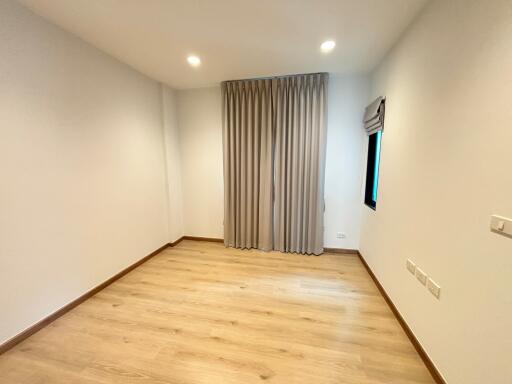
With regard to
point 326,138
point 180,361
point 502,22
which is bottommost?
point 180,361

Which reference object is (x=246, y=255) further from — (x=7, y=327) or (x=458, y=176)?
(x=458, y=176)

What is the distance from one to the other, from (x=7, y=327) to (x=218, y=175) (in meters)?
2.64

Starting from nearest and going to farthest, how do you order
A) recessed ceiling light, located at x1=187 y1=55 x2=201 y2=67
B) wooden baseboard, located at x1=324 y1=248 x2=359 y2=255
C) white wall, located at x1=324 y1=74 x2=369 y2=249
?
recessed ceiling light, located at x1=187 y1=55 x2=201 y2=67 < white wall, located at x1=324 y1=74 x2=369 y2=249 < wooden baseboard, located at x1=324 y1=248 x2=359 y2=255

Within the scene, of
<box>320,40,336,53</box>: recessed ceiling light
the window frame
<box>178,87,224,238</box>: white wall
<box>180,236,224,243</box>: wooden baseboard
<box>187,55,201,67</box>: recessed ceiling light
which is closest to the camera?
<box>320,40,336,53</box>: recessed ceiling light

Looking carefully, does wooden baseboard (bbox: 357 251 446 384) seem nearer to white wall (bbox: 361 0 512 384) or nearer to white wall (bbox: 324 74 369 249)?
white wall (bbox: 361 0 512 384)

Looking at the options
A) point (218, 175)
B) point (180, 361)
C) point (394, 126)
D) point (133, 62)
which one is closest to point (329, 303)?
point (180, 361)

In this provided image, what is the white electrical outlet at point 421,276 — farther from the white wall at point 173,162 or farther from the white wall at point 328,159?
the white wall at point 173,162

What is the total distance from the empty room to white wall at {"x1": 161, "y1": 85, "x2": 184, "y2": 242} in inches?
2.5

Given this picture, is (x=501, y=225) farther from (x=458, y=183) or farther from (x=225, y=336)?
(x=225, y=336)

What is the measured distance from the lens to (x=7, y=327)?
1.58 meters

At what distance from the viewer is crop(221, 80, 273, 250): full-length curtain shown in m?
3.09

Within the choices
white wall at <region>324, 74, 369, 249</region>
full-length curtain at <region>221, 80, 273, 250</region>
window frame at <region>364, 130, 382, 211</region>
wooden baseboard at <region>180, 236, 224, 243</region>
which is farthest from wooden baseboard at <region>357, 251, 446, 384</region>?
wooden baseboard at <region>180, 236, 224, 243</region>

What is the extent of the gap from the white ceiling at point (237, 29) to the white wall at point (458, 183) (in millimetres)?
390

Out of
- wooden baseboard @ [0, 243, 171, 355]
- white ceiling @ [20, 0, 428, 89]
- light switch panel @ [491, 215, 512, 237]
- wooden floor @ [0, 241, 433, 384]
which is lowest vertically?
wooden floor @ [0, 241, 433, 384]
